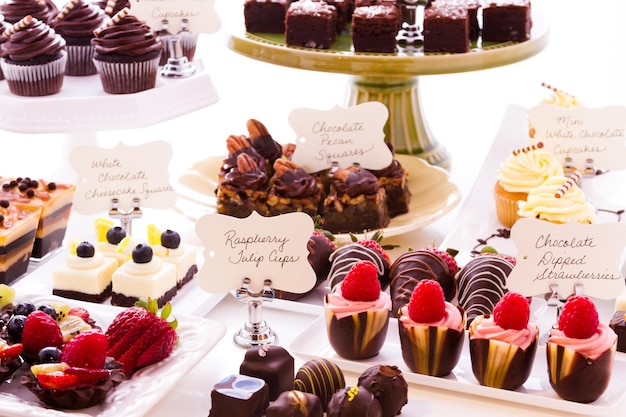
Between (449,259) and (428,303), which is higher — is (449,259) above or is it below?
below

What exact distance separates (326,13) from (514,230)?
1.47 meters

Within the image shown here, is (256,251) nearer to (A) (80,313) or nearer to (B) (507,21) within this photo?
(A) (80,313)

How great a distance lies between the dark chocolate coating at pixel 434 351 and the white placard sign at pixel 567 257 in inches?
9.5

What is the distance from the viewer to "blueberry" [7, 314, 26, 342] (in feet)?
7.70

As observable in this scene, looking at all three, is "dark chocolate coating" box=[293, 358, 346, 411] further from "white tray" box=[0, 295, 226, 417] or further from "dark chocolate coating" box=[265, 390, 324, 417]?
"white tray" box=[0, 295, 226, 417]

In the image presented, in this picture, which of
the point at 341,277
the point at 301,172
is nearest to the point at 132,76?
the point at 301,172

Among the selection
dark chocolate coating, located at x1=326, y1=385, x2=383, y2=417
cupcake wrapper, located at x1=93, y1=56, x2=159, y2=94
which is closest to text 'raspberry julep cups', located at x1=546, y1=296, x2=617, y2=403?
dark chocolate coating, located at x1=326, y1=385, x2=383, y2=417

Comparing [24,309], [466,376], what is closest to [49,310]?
[24,309]

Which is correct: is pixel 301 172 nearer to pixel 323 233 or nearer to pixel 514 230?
pixel 323 233

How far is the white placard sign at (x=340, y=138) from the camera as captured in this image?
3.31m

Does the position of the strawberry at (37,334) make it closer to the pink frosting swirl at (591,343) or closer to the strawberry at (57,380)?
the strawberry at (57,380)

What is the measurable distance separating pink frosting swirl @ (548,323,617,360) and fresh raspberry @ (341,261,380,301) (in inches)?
17.0

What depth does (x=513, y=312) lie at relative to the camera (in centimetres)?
225

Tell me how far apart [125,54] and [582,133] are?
5.30 feet
